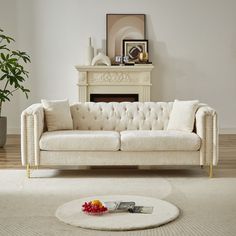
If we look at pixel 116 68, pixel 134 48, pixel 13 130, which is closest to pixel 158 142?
pixel 116 68

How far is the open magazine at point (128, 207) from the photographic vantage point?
3537 millimetres

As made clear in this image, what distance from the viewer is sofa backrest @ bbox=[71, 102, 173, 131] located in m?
5.53

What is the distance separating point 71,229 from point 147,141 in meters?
1.81

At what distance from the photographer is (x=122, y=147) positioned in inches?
193

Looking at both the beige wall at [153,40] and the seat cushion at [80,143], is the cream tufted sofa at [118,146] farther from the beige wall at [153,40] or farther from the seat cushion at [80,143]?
the beige wall at [153,40]

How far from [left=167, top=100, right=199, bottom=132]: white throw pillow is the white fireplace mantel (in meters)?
2.63

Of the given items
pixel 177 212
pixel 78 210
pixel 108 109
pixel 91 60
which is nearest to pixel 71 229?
pixel 78 210

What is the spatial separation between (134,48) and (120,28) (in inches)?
16.2

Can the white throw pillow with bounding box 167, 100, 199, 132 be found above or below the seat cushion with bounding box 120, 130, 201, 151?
above

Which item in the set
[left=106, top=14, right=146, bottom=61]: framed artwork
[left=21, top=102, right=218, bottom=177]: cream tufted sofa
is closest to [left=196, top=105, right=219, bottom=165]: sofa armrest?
[left=21, top=102, right=218, bottom=177]: cream tufted sofa

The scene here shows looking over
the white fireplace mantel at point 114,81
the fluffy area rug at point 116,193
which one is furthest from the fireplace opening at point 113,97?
the fluffy area rug at point 116,193

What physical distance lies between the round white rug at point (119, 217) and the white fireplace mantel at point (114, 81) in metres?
4.29

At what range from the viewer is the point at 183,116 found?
5227 mm

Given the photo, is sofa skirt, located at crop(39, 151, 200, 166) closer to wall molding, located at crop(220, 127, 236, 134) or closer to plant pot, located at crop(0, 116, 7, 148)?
plant pot, located at crop(0, 116, 7, 148)
